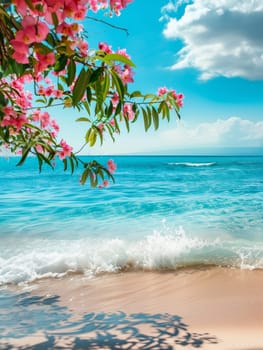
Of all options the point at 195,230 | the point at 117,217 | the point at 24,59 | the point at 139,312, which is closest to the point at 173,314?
the point at 139,312

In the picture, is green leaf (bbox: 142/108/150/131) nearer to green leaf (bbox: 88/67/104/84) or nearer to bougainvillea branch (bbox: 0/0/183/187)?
bougainvillea branch (bbox: 0/0/183/187)

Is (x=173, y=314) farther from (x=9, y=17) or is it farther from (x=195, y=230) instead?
(x=195, y=230)

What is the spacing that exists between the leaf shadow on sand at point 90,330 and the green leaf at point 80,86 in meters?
1.90

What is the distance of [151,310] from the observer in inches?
116

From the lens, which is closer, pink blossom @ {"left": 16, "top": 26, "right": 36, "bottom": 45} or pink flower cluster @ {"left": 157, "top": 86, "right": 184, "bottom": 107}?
pink blossom @ {"left": 16, "top": 26, "right": 36, "bottom": 45}

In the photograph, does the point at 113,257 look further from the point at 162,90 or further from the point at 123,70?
the point at 123,70

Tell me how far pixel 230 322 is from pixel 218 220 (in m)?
5.22

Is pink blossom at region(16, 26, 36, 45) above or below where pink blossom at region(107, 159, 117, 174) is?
above

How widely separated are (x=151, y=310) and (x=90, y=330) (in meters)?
0.60

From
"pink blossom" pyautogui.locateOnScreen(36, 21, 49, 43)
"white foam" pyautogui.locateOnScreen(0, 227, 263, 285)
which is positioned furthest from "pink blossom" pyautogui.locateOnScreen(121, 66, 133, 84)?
"white foam" pyautogui.locateOnScreen(0, 227, 263, 285)

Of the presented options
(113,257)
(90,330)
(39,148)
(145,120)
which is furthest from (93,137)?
(113,257)

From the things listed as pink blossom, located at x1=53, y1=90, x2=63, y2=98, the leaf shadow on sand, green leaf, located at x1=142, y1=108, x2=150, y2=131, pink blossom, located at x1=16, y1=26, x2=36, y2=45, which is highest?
pink blossom, located at x1=53, y1=90, x2=63, y2=98

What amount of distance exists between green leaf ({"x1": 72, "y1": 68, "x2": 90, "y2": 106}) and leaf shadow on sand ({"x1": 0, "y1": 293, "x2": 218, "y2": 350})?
6.25 feet

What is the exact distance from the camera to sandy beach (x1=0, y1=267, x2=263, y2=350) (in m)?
2.36
